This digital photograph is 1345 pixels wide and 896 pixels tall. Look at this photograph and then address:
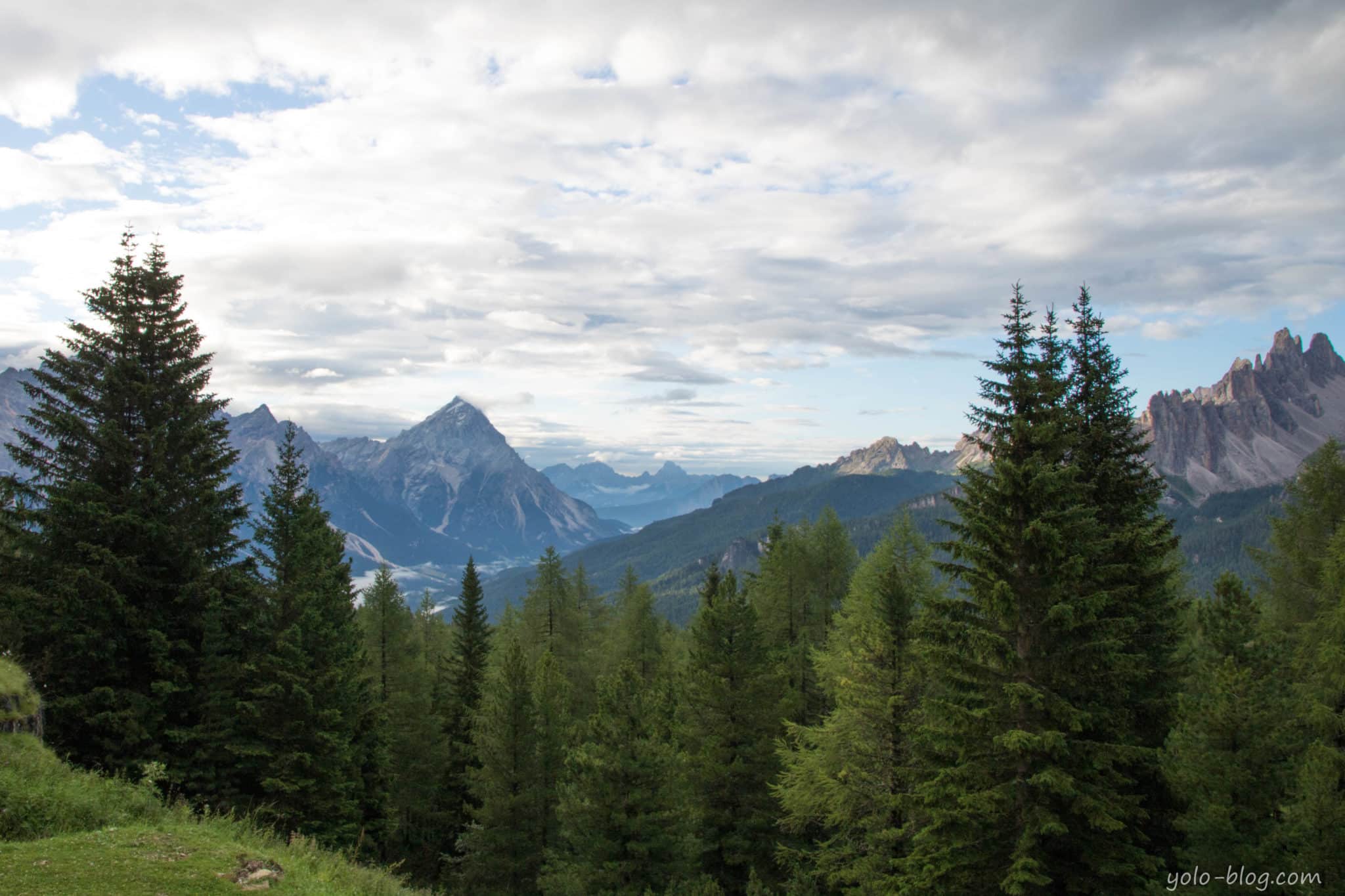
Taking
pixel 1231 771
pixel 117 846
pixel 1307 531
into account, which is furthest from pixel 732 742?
pixel 1307 531

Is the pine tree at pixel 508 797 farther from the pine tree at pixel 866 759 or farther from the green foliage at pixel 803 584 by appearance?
the green foliage at pixel 803 584

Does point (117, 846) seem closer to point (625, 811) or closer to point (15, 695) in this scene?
point (15, 695)

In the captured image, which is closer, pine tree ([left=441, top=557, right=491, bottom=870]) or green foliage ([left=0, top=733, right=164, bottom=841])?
green foliage ([left=0, top=733, right=164, bottom=841])

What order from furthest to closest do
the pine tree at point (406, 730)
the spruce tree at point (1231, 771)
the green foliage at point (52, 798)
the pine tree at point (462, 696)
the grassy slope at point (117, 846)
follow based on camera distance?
the pine tree at point (462, 696), the pine tree at point (406, 730), the spruce tree at point (1231, 771), the green foliage at point (52, 798), the grassy slope at point (117, 846)

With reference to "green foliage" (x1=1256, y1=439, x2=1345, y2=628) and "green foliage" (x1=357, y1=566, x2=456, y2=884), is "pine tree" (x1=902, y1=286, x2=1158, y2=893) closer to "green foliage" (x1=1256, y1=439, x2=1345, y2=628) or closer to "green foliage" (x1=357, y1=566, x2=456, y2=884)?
"green foliage" (x1=1256, y1=439, x2=1345, y2=628)

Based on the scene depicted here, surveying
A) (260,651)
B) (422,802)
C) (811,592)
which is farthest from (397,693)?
(811,592)

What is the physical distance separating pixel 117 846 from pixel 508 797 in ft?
61.6

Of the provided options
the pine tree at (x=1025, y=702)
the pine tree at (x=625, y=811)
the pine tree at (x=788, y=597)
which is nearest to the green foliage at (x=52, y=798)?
the pine tree at (x=625, y=811)

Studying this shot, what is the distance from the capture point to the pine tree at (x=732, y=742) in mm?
26250

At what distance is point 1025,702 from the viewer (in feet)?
50.9

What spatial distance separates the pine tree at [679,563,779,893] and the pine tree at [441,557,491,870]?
1443 cm

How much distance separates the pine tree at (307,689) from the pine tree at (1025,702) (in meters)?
17.5

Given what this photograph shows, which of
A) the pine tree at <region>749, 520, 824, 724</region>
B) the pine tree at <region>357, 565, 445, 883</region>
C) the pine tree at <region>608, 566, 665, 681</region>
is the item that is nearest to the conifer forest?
the pine tree at <region>357, 565, 445, 883</region>

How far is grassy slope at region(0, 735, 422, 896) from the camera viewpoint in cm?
1010
